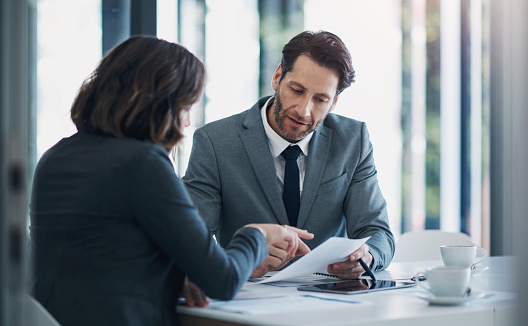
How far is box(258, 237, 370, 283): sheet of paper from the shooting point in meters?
1.52

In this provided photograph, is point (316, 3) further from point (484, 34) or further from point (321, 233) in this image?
point (321, 233)

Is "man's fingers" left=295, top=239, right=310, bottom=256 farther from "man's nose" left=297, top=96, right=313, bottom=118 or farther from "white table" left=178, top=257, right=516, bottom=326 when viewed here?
"man's nose" left=297, top=96, right=313, bottom=118

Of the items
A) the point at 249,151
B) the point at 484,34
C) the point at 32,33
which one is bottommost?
the point at 249,151

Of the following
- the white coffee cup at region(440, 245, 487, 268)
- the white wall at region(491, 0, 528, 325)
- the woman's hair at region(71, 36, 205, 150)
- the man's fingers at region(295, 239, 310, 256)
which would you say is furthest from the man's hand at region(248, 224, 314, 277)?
the white wall at region(491, 0, 528, 325)

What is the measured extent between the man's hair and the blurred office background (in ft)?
1.79

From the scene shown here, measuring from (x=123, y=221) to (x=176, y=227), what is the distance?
4.7 inches

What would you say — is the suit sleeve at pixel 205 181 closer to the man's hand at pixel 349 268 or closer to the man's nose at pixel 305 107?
the man's nose at pixel 305 107

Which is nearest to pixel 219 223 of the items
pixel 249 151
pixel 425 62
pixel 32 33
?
pixel 249 151

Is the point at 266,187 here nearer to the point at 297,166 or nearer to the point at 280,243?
the point at 297,166

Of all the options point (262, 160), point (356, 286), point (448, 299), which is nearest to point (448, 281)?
point (448, 299)

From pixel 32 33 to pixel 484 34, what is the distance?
427 centimetres

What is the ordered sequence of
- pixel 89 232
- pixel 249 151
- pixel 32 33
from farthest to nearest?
pixel 249 151 → pixel 89 232 → pixel 32 33

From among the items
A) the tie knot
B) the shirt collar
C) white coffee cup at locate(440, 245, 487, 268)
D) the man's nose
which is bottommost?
white coffee cup at locate(440, 245, 487, 268)

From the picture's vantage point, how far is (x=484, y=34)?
452cm
